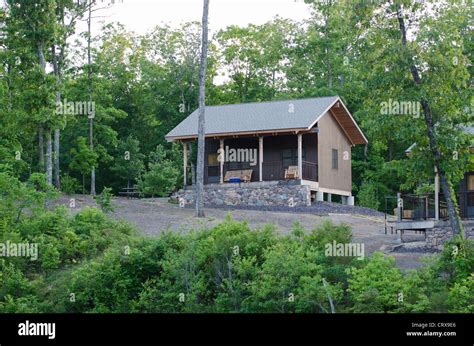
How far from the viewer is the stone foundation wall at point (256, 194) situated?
42750mm

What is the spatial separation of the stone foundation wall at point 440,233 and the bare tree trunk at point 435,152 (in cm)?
334

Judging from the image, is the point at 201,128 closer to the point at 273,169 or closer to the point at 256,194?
the point at 256,194

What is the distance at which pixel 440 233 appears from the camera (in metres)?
28.9

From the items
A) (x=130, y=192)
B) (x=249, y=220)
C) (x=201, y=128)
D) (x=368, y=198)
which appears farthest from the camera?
(x=130, y=192)

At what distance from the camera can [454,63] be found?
24.6 metres

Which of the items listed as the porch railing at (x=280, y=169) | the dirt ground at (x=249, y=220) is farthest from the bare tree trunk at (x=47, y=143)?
the porch railing at (x=280, y=169)

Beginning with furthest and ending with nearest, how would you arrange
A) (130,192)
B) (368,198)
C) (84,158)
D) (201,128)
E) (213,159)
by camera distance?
(130,192) → (368,198) → (213,159) → (84,158) → (201,128)

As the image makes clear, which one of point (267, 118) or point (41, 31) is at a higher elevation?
point (41, 31)

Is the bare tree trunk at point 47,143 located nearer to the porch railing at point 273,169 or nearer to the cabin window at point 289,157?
the porch railing at point 273,169

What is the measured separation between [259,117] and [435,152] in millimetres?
21877

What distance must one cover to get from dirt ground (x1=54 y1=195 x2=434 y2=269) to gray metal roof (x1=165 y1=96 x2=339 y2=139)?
14.9 ft

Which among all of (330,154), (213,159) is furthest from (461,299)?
(213,159)
